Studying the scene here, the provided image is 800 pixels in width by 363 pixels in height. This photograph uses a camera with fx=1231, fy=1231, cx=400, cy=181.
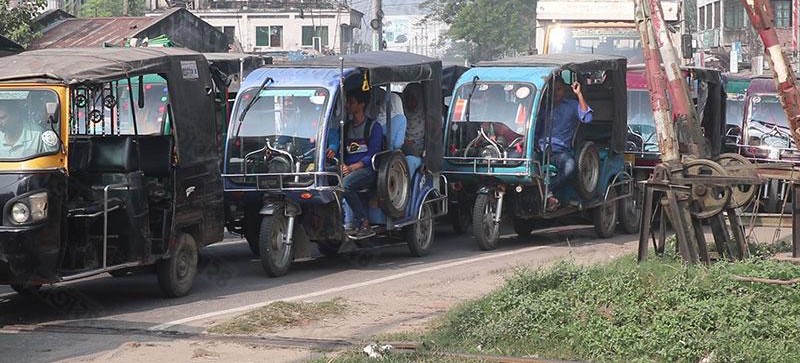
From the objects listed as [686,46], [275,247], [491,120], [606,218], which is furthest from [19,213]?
[686,46]

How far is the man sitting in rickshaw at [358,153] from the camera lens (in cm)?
1462

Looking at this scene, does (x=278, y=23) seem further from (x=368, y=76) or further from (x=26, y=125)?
(x=26, y=125)

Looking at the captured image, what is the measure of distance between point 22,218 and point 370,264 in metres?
5.85

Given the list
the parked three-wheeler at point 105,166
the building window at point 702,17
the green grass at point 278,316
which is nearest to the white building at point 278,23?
the building window at point 702,17

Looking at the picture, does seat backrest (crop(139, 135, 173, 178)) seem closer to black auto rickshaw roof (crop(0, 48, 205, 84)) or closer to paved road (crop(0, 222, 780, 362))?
black auto rickshaw roof (crop(0, 48, 205, 84))

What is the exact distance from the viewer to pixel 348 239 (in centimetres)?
1464

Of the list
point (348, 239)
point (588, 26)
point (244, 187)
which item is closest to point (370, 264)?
point (348, 239)

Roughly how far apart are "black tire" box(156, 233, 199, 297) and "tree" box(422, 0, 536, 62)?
198ft

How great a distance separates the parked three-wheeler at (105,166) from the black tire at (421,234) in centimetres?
340

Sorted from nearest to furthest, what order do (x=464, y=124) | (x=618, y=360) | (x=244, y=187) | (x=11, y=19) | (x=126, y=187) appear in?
(x=618, y=360) → (x=126, y=187) → (x=244, y=187) → (x=464, y=124) → (x=11, y=19)

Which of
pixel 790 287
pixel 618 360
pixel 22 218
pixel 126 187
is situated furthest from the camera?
pixel 126 187

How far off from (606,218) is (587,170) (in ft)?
3.97

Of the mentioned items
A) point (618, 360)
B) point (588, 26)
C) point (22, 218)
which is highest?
point (588, 26)

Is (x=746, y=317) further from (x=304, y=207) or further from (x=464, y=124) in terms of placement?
(x=464, y=124)
